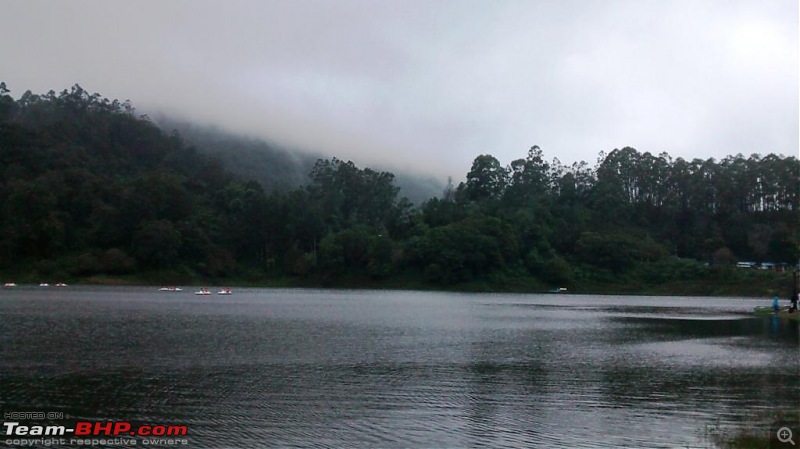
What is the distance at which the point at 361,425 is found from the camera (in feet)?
60.1

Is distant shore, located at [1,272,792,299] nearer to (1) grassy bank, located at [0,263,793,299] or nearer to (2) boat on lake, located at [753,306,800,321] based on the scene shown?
(1) grassy bank, located at [0,263,793,299]

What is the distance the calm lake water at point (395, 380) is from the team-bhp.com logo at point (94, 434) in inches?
20.5

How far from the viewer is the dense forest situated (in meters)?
112

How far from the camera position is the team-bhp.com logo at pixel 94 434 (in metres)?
15.9

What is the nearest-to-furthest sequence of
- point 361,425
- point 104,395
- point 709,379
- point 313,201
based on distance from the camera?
point 361,425 → point 104,395 → point 709,379 → point 313,201

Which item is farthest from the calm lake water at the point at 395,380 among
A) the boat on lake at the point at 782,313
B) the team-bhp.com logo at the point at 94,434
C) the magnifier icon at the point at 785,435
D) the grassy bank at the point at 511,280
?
the grassy bank at the point at 511,280

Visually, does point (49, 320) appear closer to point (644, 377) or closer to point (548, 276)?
point (644, 377)

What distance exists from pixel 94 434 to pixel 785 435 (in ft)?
50.2

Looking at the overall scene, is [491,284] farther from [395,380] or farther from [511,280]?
[395,380]

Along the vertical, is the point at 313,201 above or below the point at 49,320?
above

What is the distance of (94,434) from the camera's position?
1661 cm

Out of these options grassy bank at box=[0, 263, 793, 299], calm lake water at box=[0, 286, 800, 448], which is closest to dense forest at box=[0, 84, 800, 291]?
grassy bank at box=[0, 263, 793, 299]

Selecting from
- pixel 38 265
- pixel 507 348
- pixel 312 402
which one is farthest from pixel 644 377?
pixel 38 265

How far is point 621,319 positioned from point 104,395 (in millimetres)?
43900
